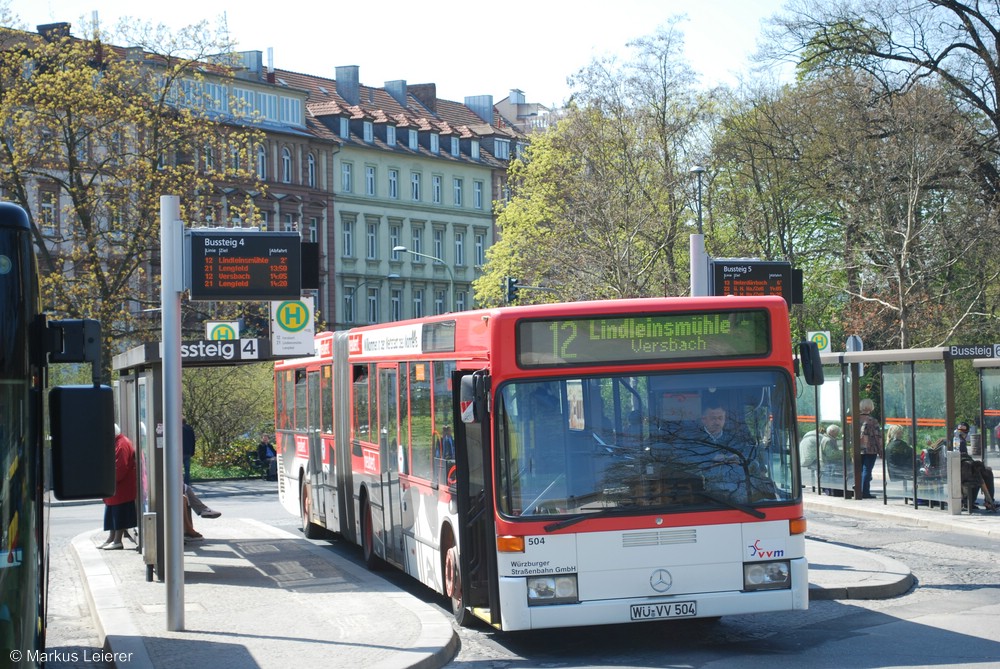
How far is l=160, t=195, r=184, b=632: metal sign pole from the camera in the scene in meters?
11.1

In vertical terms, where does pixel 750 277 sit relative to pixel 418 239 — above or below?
below

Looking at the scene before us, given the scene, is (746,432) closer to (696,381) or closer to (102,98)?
(696,381)

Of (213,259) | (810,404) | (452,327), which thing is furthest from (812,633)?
(810,404)

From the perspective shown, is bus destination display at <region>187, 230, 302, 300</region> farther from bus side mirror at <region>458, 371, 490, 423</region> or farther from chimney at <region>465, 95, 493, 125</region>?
chimney at <region>465, 95, 493, 125</region>

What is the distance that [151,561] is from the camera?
47.5 ft

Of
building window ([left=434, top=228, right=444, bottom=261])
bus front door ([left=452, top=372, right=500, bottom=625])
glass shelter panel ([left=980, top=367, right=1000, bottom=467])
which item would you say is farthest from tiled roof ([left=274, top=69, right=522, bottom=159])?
bus front door ([left=452, top=372, right=500, bottom=625])

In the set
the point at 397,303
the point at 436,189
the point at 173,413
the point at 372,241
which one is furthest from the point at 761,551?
the point at 436,189

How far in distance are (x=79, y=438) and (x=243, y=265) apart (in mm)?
5766

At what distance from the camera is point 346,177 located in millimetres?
79250

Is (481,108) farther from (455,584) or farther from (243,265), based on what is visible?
(455,584)

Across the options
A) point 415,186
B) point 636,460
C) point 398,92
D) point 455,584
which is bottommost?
point 455,584

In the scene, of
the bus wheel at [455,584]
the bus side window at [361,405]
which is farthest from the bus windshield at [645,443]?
the bus side window at [361,405]

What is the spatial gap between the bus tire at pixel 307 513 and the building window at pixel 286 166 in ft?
184

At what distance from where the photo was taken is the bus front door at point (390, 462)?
563 inches
